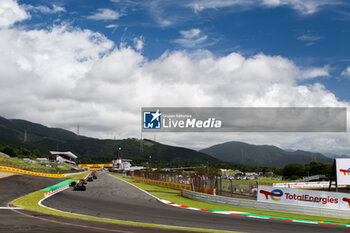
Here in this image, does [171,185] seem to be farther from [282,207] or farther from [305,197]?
[305,197]

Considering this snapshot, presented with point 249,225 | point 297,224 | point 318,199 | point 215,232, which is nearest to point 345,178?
point 318,199

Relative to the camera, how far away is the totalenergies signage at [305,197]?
71.4ft

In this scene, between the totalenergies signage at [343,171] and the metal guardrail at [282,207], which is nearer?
the metal guardrail at [282,207]

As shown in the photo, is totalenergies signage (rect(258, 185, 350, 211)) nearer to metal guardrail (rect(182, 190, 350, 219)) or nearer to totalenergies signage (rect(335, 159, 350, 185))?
metal guardrail (rect(182, 190, 350, 219))

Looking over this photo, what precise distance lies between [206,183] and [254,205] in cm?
734

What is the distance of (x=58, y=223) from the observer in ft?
44.0

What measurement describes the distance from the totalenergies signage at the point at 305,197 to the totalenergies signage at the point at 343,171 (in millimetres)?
4804

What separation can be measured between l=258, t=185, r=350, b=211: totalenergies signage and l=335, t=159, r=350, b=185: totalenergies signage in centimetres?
480

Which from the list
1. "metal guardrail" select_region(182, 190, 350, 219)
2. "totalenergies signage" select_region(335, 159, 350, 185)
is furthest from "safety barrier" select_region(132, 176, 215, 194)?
"totalenergies signage" select_region(335, 159, 350, 185)

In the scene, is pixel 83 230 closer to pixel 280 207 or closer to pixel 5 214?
pixel 5 214

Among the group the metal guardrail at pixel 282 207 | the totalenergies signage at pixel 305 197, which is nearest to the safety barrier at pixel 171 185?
the metal guardrail at pixel 282 207

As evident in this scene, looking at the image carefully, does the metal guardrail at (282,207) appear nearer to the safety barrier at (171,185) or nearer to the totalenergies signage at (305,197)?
the totalenergies signage at (305,197)

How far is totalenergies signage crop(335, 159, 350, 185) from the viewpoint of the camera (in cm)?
2616

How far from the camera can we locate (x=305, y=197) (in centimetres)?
2295
